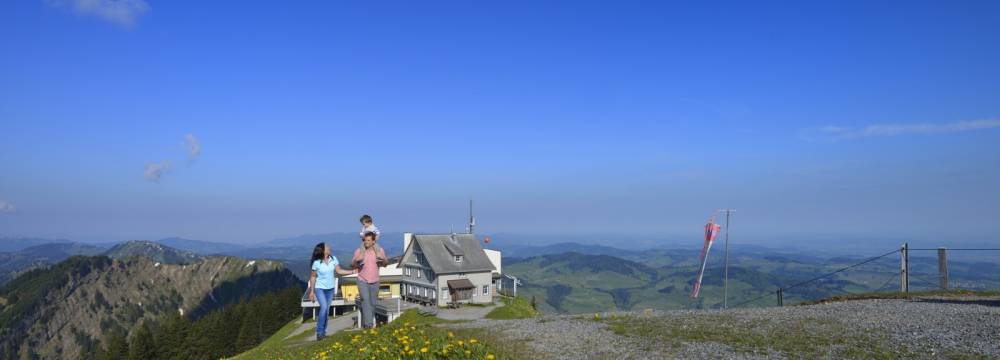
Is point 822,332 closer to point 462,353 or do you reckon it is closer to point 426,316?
point 462,353

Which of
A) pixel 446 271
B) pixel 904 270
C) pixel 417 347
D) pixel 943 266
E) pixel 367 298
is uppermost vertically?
pixel 943 266

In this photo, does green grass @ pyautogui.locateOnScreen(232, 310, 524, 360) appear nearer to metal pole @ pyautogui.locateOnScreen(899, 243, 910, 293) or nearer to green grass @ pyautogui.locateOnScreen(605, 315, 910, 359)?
green grass @ pyautogui.locateOnScreen(605, 315, 910, 359)

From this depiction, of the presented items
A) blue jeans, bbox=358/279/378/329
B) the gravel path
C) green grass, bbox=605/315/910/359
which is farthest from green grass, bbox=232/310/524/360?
green grass, bbox=605/315/910/359

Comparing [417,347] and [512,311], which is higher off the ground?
[417,347]

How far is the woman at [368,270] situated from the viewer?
16984 millimetres

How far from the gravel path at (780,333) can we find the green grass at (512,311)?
1256 inches

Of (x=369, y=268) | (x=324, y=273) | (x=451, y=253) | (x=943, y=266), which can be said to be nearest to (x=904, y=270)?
(x=943, y=266)

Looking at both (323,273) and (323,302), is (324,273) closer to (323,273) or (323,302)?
(323,273)

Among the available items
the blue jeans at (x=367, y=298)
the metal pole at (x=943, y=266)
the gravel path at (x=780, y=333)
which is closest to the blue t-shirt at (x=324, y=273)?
the blue jeans at (x=367, y=298)

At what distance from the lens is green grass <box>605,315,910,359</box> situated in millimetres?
11930

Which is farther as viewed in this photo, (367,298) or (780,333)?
(367,298)

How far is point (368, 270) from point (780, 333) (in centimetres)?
1138

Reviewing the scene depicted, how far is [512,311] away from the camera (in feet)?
190

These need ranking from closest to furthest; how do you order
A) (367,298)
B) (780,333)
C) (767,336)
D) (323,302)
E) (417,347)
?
(417,347), (767,336), (780,333), (367,298), (323,302)
